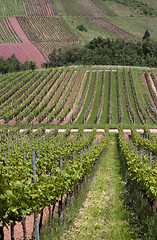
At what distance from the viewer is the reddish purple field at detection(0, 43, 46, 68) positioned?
10331 cm

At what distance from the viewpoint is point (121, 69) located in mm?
68500

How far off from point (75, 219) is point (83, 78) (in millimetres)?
53427

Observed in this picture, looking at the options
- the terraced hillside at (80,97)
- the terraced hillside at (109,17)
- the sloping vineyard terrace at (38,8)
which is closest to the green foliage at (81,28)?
the terraced hillside at (109,17)

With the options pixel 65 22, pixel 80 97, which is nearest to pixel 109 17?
pixel 65 22

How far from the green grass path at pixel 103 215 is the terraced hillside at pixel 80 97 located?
90.0ft

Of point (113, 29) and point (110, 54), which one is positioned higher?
point (113, 29)

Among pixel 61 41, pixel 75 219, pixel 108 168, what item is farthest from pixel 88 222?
pixel 61 41

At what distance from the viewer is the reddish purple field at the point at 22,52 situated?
103312mm

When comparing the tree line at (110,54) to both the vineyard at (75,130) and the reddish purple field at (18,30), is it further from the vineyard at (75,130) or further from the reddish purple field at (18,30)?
the reddish purple field at (18,30)

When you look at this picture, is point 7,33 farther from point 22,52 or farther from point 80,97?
point 80,97

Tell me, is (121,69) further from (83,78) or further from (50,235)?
(50,235)

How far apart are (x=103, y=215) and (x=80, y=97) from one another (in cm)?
4334

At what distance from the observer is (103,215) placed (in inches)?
461

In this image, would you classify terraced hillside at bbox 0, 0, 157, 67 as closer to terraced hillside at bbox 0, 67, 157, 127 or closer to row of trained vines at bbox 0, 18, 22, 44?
row of trained vines at bbox 0, 18, 22, 44
